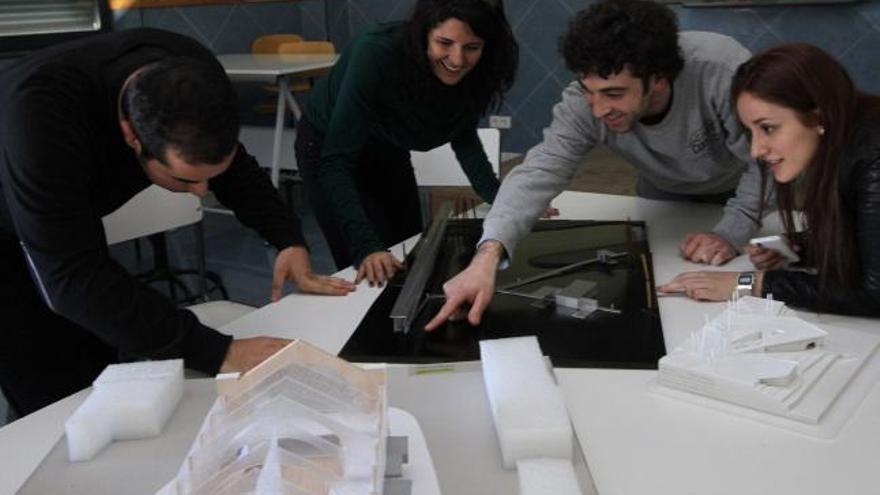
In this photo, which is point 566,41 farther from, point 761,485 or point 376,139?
point 761,485

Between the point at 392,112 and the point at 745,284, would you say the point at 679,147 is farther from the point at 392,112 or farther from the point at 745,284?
the point at 392,112

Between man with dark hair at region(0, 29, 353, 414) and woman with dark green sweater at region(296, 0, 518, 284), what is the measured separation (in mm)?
462

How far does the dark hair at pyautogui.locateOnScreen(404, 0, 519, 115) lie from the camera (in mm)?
1580

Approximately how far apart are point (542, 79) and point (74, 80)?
408 centimetres

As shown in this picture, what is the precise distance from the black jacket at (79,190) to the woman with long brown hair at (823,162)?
2.74 feet

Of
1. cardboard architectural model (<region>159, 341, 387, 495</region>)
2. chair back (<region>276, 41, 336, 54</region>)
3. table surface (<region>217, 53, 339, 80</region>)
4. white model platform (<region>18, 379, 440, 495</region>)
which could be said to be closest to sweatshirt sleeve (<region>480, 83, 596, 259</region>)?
white model platform (<region>18, 379, 440, 495</region>)

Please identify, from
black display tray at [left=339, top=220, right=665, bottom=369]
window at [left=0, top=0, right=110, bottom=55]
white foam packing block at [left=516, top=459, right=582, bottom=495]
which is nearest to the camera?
white foam packing block at [left=516, top=459, right=582, bottom=495]

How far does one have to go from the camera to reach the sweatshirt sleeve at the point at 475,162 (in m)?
1.95

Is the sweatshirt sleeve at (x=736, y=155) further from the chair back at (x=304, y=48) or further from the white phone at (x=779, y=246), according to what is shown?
the chair back at (x=304, y=48)

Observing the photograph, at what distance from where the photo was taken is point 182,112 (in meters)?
0.97

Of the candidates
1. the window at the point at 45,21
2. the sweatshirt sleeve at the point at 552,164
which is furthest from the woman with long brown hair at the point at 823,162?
the window at the point at 45,21

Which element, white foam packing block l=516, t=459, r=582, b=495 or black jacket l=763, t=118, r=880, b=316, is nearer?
white foam packing block l=516, t=459, r=582, b=495

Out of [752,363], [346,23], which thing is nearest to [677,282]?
[752,363]

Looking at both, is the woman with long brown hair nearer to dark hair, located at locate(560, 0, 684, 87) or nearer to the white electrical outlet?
dark hair, located at locate(560, 0, 684, 87)
